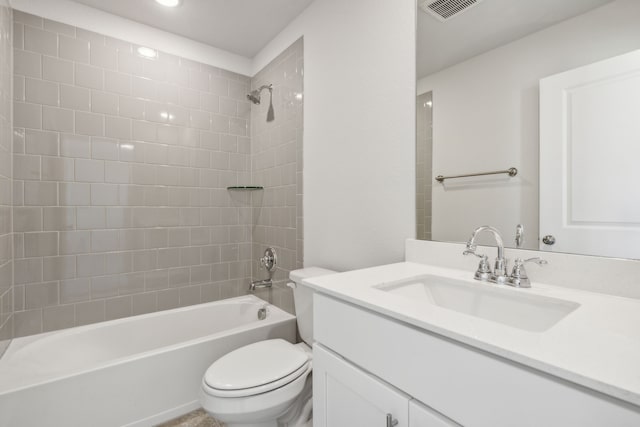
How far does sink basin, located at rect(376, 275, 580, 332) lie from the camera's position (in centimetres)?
81

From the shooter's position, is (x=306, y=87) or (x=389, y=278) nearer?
(x=389, y=278)

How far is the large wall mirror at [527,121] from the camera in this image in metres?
0.83

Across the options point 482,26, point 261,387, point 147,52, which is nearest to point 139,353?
point 261,387

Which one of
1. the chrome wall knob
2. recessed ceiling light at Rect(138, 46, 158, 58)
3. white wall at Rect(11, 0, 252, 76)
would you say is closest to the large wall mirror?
the chrome wall knob

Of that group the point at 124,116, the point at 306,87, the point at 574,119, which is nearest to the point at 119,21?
the point at 124,116

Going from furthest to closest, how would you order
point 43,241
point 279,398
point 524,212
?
point 43,241 < point 279,398 < point 524,212

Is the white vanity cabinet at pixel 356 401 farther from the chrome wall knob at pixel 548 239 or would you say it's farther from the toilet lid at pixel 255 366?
the chrome wall knob at pixel 548 239

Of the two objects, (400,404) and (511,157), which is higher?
(511,157)

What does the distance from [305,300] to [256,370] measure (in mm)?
468

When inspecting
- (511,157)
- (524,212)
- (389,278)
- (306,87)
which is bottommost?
(389,278)

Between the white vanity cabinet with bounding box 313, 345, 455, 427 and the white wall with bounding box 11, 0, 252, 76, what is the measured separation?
2.32m

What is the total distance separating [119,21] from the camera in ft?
6.60

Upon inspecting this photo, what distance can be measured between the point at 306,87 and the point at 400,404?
1.81 metres

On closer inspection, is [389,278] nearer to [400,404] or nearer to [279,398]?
[400,404]
